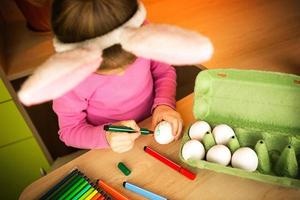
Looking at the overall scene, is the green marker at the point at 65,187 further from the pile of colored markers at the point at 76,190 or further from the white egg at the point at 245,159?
the white egg at the point at 245,159

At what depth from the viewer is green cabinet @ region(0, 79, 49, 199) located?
131cm

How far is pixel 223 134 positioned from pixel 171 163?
14 cm

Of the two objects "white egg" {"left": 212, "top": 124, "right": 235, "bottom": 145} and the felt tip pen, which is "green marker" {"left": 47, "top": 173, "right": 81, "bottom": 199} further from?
"white egg" {"left": 212, "top": 124, "right": 235, "bottom": 145}

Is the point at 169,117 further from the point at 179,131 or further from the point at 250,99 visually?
the point at 250,99

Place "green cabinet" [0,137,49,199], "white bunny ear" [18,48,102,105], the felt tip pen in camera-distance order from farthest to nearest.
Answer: "green cabinet" [0,137,49,199] < the felt tip pen < "white bunny ear" [18,48,102,105]

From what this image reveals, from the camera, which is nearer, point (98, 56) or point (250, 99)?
point (98, 56)

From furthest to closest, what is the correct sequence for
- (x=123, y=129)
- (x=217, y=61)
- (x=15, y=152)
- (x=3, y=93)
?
(x=15, y=152)
(x=3, y=93)
(x=217, y=61)
(x=123, y=129)

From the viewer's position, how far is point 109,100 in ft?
2.96

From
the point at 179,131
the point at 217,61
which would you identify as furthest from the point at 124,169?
the point at 217,61

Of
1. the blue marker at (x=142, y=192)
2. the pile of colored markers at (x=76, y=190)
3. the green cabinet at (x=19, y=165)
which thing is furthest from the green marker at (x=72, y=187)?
the green cabinet at (x=19, y=165)

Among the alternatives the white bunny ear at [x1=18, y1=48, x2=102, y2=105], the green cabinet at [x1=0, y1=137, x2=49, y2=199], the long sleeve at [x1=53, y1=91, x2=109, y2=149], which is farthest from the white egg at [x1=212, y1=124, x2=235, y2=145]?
the green cabinet at [x1=0, y1=137, x2=49, y2=199]

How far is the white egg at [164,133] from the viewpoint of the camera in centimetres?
78

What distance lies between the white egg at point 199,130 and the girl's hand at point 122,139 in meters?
0.13

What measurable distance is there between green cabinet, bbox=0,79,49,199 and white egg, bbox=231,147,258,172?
92 cm
